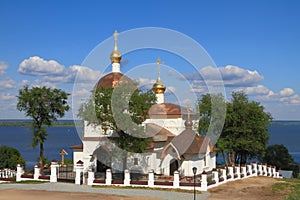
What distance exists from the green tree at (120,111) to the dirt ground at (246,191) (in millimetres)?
6504

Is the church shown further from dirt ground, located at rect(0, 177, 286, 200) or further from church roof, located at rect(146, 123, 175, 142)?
dirt ground, located at rect(0, 177, 286, 200)

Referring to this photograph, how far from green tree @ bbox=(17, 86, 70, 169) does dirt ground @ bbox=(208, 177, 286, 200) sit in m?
13.8

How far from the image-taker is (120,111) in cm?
2559

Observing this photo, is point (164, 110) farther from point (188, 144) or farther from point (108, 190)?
point (108, 190)

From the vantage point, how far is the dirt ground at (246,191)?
21656 mm

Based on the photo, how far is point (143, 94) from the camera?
87.7ft

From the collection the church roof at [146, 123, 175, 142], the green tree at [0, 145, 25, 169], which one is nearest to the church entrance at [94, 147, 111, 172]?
the church roof at [146, 123, 175, 142]

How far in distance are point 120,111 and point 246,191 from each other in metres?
9.39

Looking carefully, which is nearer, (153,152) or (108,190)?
(108,190)

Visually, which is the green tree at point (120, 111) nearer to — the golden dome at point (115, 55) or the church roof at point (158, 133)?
the church roof at point (158, 133)

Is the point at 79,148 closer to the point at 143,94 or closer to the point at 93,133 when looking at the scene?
the point at 93,133

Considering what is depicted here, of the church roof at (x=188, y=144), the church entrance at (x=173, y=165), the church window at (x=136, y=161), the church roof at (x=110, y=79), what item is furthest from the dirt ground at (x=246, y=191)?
the church roof at (x=110, y=79)

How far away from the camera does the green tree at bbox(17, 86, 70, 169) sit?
29.6 m

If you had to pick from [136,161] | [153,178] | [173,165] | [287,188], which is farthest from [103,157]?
[287,188]
